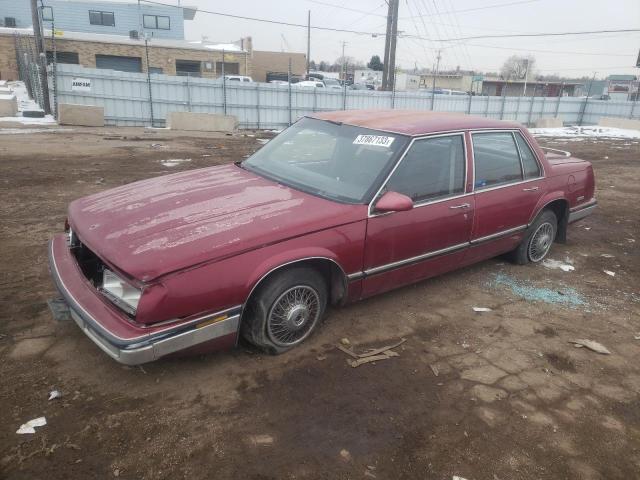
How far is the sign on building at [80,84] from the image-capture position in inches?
698

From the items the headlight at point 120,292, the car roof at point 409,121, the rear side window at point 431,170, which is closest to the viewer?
the headlight at point 120,292

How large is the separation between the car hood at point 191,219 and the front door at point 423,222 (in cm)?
37

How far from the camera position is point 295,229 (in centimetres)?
319

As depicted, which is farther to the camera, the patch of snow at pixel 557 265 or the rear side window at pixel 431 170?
the patch of snow at pixel 557 265

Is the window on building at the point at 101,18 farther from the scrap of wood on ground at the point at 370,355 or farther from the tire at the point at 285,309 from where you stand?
the scrap of wood on ground at the point at 370,355

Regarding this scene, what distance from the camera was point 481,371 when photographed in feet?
11.1

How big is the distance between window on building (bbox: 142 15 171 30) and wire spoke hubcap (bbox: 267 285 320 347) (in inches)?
1623

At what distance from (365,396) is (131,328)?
4.85 ft

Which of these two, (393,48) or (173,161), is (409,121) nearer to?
(173,161)

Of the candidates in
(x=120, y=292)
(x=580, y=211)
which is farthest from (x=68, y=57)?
(x=120, y=292)

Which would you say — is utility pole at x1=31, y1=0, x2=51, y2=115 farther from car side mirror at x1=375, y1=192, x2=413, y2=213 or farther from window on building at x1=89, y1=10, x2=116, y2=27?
window on building at x1=89, y1=10, x2=116, y2=27

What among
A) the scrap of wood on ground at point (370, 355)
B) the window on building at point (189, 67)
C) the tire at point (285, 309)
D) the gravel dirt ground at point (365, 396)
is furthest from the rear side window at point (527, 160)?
the window on building at point (189, 67)

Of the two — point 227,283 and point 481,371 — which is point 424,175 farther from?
point 227,283

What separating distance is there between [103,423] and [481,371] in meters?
2.47
